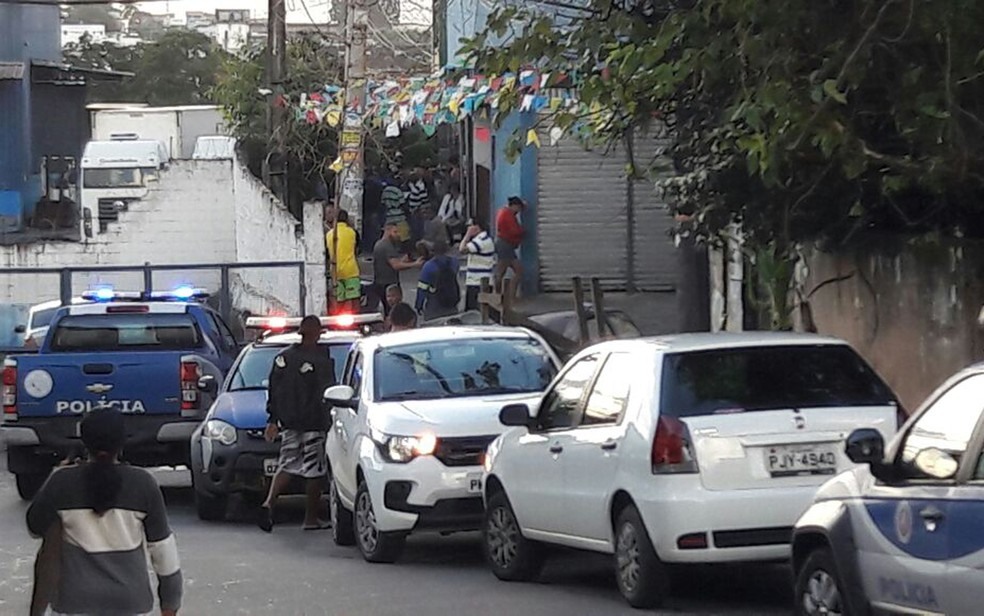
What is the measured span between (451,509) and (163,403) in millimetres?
5346

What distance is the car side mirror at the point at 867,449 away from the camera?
7934 mm

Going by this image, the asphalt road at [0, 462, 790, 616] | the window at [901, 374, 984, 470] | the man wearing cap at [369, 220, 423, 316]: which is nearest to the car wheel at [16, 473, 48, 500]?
the asphalt road at [0, 462, 790, 616]

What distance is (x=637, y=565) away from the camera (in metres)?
10.6

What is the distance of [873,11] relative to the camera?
474 inches

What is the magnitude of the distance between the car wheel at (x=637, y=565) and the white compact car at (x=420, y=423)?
2524 millimetres

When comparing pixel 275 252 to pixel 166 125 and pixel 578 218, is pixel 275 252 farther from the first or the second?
pixel 166 125

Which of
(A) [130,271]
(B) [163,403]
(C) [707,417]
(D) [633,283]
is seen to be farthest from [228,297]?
(C) [707,417]

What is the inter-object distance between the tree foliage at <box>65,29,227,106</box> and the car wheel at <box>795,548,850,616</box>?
6261cm

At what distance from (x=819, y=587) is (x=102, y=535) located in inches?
131

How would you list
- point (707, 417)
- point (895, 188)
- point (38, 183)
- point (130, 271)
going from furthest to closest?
point (38, 183) < point (130, 271) < point (895, 188) < point (707, 417)

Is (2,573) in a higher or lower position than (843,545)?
lower

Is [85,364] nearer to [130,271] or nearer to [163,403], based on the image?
[163,403]

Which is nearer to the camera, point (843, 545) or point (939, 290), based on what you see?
point (843, 545)

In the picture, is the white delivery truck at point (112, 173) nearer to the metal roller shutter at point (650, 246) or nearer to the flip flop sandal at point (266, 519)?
the metal roller shutter at point (650, 246)
